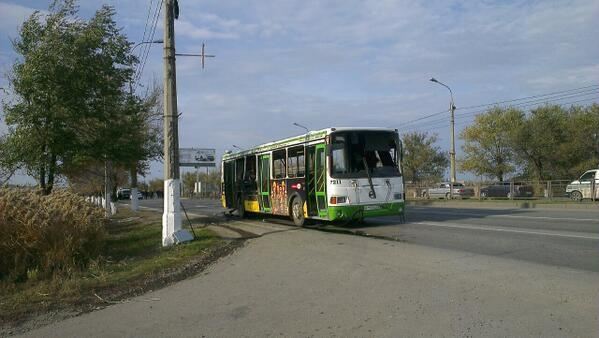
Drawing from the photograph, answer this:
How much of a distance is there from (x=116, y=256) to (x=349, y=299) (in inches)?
307

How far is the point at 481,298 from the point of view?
6.71 metres

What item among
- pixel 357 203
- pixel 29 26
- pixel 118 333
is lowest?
pixel 118 333

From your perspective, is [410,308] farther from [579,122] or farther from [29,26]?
[579,122]

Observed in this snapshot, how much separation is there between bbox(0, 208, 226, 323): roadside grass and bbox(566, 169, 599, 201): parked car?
24.3 m

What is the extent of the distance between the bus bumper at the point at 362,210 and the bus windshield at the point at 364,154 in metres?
0.88

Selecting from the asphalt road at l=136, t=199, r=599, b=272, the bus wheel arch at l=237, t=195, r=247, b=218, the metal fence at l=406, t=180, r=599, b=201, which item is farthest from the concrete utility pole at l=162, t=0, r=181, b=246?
the metal fence at l=406, t=180, r=599, b=201

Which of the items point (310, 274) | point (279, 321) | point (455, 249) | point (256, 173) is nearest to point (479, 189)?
point (256, 173)

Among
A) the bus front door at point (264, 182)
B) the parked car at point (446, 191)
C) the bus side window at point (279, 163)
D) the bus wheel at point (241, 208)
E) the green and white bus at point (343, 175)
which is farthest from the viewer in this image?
the parked car at point (446, 191)

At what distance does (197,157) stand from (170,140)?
9456cm

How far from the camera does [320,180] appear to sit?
15789 millimetres

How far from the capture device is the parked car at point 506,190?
1282 inches

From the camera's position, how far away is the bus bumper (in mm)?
15156

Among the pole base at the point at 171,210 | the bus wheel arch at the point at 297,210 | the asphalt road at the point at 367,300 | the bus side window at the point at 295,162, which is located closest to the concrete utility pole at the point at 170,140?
the pole base at the point at 171,210

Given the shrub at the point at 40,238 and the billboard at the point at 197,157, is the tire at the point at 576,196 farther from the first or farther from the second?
the billboard at the point at 197,157
